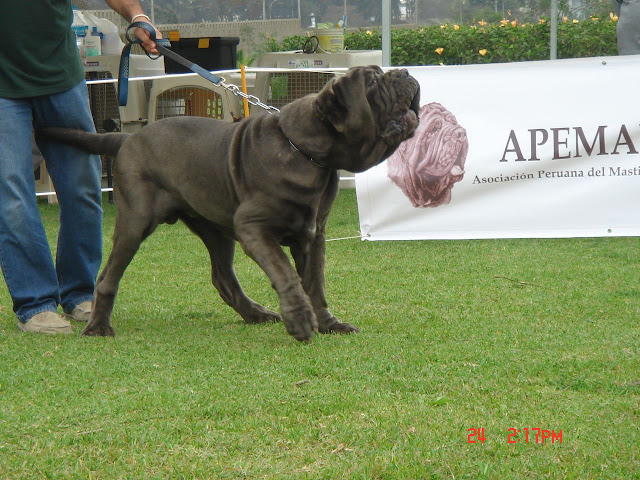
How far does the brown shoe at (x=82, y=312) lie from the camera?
4.93 metres

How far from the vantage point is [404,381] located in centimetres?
350

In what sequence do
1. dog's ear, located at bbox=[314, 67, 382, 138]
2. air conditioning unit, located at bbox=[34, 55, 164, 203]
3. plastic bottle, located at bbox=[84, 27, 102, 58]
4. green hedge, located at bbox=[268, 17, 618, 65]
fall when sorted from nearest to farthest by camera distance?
dog's ear, located at bbox=[314, 67, 382, 138] → air conditioning unit, located at bbox=[34, 55, 164, 203] → plastic bottle, located at bbox=[84, 27, 102, 58] → green hedge, located at bbox=[268, 17, 618, 65]

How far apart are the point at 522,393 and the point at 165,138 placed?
6.91ft

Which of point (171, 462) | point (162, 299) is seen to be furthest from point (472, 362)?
point (162, 299)

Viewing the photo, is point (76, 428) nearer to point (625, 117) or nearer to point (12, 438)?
point (12, 438)

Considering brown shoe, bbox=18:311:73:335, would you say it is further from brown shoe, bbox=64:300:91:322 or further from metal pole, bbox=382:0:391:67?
metal pole, bbox=382:0:391:67

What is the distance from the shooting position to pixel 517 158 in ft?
22.2

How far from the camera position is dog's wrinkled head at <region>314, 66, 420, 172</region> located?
388cm

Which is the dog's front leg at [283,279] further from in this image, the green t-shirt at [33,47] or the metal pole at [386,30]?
the metal pole at [386,30]

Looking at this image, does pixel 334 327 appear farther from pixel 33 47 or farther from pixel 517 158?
pixel 517 158

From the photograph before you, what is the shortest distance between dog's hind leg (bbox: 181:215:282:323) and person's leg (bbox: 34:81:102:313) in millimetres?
575

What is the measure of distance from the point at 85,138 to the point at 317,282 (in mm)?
1434
